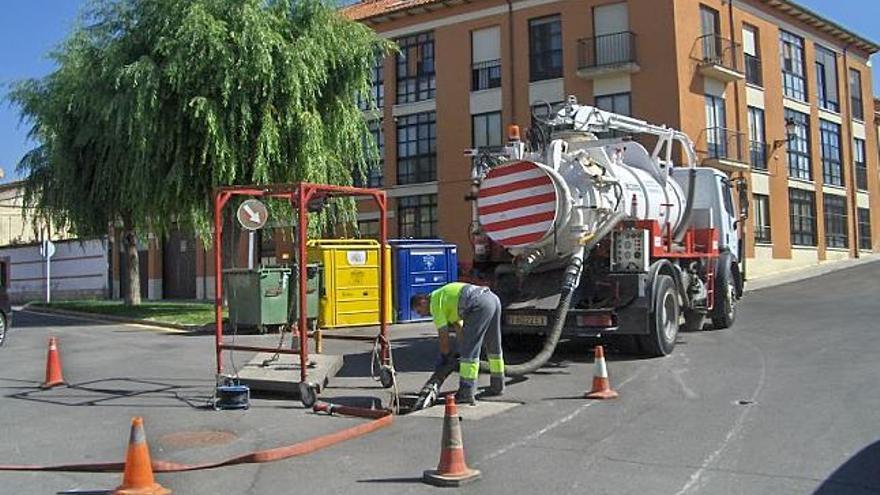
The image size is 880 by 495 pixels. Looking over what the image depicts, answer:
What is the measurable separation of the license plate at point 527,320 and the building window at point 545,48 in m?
19.9

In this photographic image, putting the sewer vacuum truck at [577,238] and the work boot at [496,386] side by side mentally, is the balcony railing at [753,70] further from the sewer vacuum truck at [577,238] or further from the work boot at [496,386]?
the work boot at [496,386]

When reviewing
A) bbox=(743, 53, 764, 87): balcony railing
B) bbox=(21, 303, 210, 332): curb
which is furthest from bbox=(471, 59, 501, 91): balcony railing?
bbox=(21, 303, 210, 332): curb

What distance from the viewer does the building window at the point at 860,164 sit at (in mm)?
39344

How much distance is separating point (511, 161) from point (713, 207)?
17.3 ft

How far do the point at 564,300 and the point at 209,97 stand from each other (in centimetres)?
1289

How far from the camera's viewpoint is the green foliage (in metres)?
21.1

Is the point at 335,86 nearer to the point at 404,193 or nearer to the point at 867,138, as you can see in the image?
the point at 404,193

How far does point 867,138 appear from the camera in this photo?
40438 mm

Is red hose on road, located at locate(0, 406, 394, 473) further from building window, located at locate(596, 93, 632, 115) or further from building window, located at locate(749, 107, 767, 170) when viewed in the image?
building window, located at locate(749, 107, 767, 170)

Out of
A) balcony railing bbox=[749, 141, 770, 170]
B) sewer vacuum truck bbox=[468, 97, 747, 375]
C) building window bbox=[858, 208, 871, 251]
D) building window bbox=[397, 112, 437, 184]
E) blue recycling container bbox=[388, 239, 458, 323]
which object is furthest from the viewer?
building window bbox=[858, 208, 871, 251]

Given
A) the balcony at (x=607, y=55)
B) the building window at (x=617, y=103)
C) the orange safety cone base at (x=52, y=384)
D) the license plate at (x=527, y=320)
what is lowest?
the orange safety cone base at (x=52, y=384)

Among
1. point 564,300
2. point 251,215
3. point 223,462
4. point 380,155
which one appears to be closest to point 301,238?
point 251,215

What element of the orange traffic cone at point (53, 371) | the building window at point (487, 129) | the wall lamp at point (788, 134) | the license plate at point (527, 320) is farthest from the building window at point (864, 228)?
the orange traffic cone at point (53, 371)

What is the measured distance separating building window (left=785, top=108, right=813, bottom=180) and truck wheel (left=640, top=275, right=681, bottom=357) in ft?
78.3
